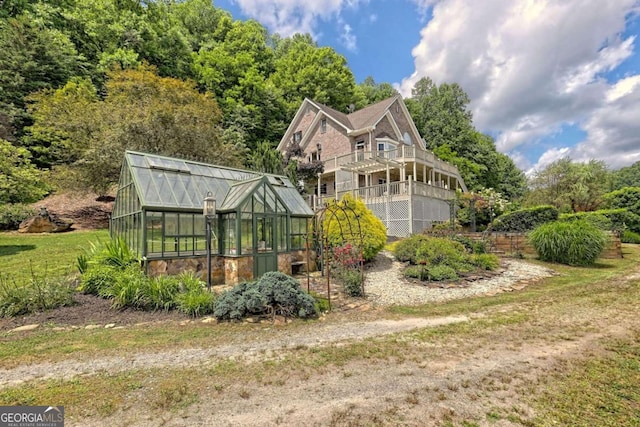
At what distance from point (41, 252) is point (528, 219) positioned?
24.7m

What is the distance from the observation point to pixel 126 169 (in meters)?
10.6

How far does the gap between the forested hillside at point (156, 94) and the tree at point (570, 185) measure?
733cm

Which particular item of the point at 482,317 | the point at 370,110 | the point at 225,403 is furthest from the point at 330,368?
the point at 370,110

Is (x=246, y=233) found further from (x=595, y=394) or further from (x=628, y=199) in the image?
(x=628, y=199)

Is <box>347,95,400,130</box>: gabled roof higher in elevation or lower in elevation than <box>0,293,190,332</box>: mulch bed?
higher

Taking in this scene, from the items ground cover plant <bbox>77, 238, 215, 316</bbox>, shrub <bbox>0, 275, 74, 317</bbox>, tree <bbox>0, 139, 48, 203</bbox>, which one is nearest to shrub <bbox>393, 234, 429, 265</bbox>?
ground cover plant <bbox>77, 238, 215, 316</bbox>

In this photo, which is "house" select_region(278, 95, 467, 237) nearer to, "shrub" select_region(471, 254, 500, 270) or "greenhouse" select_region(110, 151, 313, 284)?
"shrub" select_region(471, 254, 500, 270)

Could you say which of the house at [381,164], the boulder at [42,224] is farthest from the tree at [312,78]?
the boulder at [42,224]

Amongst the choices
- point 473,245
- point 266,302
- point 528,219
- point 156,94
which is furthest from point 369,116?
point 266,302

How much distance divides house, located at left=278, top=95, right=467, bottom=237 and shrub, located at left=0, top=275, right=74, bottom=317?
542 inches

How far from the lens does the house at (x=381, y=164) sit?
1906 centimetres

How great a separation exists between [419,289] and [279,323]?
497cm

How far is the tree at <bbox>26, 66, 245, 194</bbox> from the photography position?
16094 millimetres

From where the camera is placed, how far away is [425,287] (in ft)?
30.6
